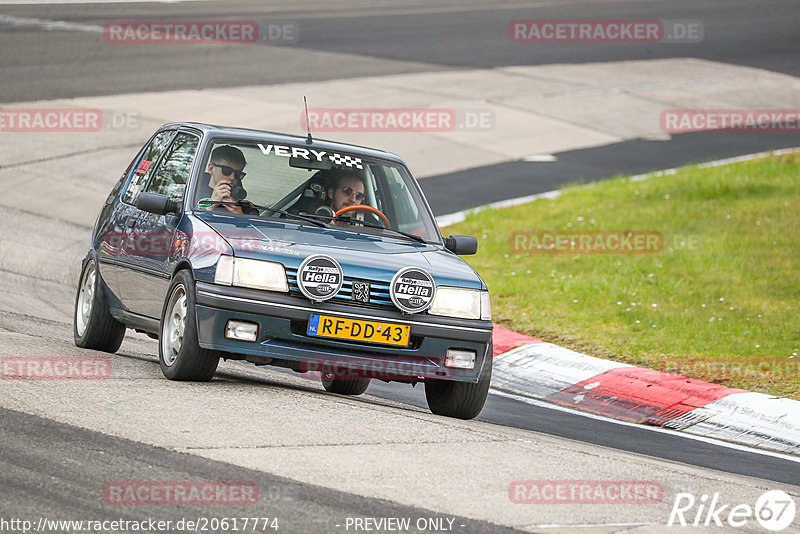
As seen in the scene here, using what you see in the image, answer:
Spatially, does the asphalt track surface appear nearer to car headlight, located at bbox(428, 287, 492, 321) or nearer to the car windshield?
Answer: car headlight, located at bbox(428, 287, 492, 321)

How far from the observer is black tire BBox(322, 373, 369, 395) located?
8.95m

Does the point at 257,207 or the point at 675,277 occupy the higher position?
the point at 257,207

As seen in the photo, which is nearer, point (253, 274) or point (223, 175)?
point (253, 274)

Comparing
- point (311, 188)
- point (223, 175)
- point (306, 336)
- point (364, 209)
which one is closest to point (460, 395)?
point (306, 336)

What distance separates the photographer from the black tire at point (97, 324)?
9.02 m

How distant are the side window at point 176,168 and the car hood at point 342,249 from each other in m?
0.66

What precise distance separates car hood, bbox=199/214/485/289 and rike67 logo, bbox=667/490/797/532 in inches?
87.2

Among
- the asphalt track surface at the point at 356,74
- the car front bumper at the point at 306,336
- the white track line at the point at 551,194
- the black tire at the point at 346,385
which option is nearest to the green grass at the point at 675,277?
the white track line at the point at 551,194

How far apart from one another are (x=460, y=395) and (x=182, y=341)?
1.77 meters

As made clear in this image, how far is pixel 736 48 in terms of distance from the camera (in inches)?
1261

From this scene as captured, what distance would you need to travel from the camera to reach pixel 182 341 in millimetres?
7387

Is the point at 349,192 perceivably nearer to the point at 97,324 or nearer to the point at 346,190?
the point at 346,190

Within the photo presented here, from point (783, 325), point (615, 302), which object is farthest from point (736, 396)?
point (615, 302)

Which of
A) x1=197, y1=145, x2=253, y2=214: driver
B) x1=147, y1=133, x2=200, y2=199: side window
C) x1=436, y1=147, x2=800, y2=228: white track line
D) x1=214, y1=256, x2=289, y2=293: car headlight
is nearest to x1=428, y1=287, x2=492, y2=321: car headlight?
x1=214, y1=256, x2=289, y2=293: car headlight
